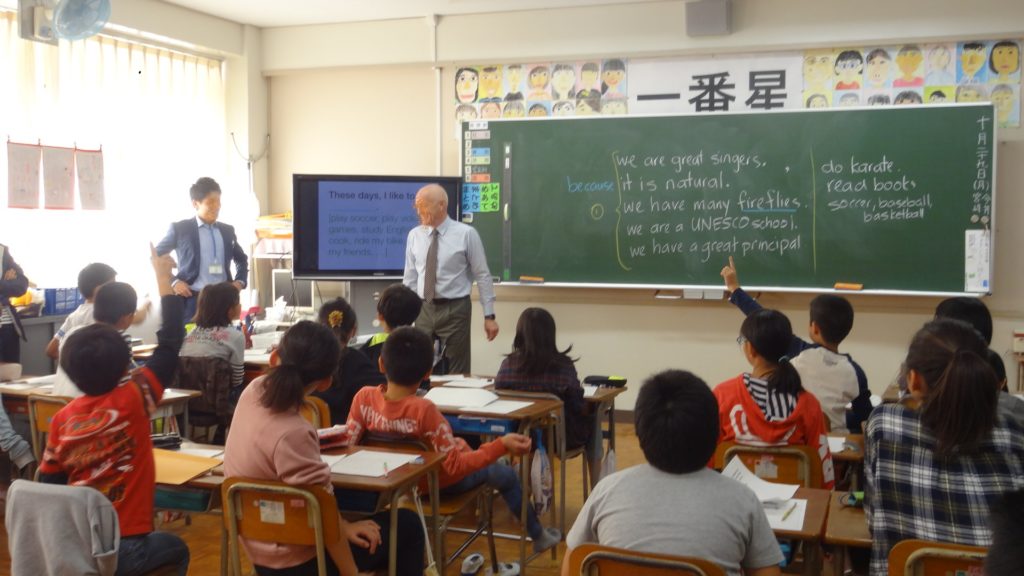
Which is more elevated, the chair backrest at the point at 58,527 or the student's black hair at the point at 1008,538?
the student's black hair at the point at 1008,538

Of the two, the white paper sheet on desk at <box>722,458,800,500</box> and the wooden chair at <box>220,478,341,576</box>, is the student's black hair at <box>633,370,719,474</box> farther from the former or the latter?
the wooden chair at <box>220,478,341,576</box>

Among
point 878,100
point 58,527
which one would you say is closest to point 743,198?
point 878,100

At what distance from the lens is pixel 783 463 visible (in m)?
2.72

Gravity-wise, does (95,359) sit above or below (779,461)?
above

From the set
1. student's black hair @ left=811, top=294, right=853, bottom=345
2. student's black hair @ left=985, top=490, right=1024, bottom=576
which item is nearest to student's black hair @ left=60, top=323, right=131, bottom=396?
student's black hair @ left=985, top=490, right=1024, bottom=576

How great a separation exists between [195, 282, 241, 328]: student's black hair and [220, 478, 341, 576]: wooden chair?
2.00 m

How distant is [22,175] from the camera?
5.32 metres

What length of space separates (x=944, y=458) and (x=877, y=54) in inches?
170

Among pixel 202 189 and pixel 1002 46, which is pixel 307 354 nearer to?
pixel 202 189

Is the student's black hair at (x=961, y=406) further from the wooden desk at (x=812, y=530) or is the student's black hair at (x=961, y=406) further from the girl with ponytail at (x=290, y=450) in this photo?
the girl with ponytail at (x=290, y=450)

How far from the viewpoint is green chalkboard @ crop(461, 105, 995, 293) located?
5.51m

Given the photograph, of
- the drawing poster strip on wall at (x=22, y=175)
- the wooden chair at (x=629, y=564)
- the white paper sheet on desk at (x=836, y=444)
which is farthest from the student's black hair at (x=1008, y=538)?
the drawing poster strip on wall at (x=22, y=175)

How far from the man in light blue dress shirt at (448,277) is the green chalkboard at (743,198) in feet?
3.56

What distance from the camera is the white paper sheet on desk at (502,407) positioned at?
11.3ft
